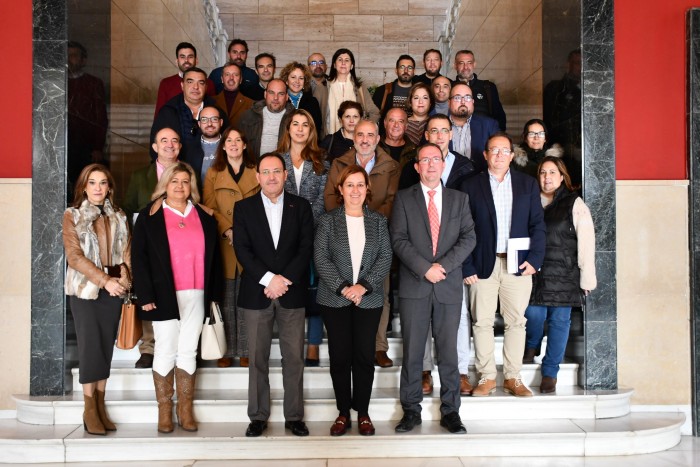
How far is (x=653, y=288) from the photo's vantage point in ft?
17.3

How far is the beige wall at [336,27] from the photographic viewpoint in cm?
1059

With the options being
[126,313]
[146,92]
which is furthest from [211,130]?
[146,92]

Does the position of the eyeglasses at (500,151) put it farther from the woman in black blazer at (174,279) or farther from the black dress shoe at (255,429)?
the black dress shoe at (255,429)

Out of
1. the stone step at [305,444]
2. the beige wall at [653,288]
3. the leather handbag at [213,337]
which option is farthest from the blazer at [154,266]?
the beige wall at [653,288]

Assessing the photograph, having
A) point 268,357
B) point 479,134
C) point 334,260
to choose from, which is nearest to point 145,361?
point 268,357

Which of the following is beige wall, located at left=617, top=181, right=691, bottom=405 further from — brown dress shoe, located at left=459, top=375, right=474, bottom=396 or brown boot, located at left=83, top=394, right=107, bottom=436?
brown boot, located at left=83, top=394, right=107, bottom=436

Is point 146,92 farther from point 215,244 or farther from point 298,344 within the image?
point 298,344

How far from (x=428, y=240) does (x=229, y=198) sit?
1.41 metres

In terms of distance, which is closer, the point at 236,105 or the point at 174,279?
the point at 174,279

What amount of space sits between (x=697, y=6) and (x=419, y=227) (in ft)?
9.37

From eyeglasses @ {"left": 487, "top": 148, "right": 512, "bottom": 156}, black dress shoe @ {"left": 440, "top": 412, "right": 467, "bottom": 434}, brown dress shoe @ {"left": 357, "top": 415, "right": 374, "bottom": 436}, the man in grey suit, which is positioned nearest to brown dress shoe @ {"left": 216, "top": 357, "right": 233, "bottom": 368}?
brown dress shoe @ {"left": 357, "top": 415, "right": 374, "bottom": 436}

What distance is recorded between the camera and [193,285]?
4434 mm

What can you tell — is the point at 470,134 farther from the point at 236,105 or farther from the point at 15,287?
the point at 15,287

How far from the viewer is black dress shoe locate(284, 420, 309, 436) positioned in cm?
438
